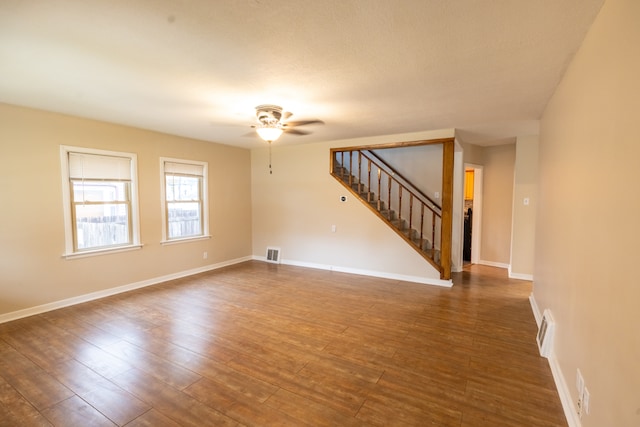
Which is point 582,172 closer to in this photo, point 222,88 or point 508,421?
point 508,421

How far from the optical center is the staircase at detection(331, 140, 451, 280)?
5.14 meters

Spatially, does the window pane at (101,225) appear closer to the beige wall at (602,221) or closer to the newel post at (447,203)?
the newel post at (447,203)

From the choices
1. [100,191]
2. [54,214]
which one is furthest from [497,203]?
[54,214]

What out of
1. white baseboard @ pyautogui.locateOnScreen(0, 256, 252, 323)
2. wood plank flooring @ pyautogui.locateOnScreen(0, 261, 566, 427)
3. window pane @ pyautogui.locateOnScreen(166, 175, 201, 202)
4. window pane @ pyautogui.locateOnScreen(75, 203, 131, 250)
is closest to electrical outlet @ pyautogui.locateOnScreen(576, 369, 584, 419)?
wood plank flooring @ pyautogui.locateOnScreen(0, 261, 566, 427)

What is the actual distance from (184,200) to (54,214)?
1.88 m

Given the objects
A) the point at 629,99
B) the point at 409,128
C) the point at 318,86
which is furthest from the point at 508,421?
the point at 409,128

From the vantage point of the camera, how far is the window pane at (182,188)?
16.7ft

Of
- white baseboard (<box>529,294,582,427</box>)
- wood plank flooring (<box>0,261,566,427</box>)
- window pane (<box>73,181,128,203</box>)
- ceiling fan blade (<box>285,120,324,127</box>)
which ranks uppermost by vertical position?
ceiling fan blade (<box>285,120,324,127</box>)

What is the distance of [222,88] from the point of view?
2828 mm

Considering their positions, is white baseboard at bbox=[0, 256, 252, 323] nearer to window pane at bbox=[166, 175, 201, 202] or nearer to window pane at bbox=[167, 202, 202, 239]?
window pane at bbox=[167, 202, 202, 239]

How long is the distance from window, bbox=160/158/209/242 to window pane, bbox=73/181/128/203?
0.63 metres

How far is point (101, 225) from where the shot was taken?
13.9 ft

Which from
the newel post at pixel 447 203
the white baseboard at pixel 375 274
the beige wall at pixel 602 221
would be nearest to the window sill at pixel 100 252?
the white baseboard at pixel 375 274

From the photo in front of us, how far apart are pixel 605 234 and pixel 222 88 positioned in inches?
122
